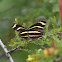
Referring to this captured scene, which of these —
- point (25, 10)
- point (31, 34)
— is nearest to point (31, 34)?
point (31, 34)

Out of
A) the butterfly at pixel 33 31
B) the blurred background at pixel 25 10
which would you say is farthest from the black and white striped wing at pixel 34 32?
the blurred background at pixel 25 10

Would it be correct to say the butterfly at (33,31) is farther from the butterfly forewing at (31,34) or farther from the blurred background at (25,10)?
the blurred background at (25,10)

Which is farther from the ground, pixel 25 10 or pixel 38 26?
pixel 25 10

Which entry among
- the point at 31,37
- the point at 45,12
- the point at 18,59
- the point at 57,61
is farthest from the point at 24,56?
the point at 45,12

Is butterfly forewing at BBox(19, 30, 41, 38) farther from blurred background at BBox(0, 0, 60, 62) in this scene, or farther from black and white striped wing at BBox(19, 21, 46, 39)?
blurred background at BBox(0, 0, 60, 62)


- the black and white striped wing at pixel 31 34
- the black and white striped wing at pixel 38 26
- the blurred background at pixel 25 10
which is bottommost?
the black and white striped wing at pixel 31 34

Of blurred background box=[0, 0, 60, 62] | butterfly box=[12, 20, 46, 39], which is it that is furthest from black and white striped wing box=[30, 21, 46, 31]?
blurred background box=[0, 0, 60, 62]

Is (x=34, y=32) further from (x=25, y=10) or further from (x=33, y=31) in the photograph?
(x=25, y=10)

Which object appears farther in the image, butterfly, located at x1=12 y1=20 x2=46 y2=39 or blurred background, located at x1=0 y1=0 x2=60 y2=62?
blurred background, located at x1=0 y1=0 x2=60 y2=62

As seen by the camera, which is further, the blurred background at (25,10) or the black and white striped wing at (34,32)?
the blurred background at (25,10)

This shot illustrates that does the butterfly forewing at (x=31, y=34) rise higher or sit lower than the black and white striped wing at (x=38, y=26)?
lower

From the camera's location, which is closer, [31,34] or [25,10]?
[31,34]

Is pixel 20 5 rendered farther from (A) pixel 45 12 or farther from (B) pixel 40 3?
(A) pixel 45 12
